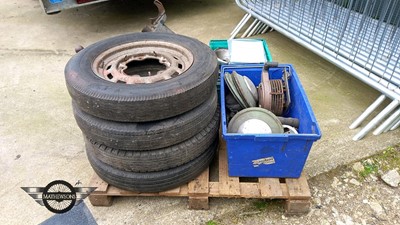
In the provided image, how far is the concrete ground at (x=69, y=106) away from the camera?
215cm

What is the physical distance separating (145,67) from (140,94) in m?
0.80

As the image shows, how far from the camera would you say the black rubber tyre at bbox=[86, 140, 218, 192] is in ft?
6.48

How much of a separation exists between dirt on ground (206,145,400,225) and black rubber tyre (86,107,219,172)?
48cm

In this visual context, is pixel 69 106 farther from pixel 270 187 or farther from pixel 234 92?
pixel 270 187

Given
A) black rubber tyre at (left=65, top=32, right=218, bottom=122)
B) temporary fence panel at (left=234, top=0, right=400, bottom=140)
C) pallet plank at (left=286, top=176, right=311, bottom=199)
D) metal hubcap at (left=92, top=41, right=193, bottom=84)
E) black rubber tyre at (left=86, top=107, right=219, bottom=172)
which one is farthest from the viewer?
temporary fence panel at (left=234, top=0, right=400, bottom=140)

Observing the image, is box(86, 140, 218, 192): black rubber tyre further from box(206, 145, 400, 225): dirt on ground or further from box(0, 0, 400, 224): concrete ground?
box(206, 145, 400, 225): dirt on ground

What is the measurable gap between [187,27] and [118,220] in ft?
11.8

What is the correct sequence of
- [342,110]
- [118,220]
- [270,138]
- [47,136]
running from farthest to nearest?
[342,110]
[47,136]
[118,220]
[270,138]

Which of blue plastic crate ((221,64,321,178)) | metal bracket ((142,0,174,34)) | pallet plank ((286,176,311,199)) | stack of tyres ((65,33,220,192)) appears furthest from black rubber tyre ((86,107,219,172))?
metal bracket ((142,0,174,34))

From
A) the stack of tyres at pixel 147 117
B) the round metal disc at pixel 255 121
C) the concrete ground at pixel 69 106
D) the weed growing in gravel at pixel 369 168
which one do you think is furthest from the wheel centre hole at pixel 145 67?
the weed growing in gravel at pixel 369 168

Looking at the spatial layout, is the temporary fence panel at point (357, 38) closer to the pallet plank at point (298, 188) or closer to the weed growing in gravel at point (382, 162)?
the weed growing in gravel at point (382, 162)

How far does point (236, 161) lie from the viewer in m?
2.07

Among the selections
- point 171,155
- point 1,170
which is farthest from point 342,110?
point 1,170

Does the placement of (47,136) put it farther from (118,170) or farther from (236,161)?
(236,161)
